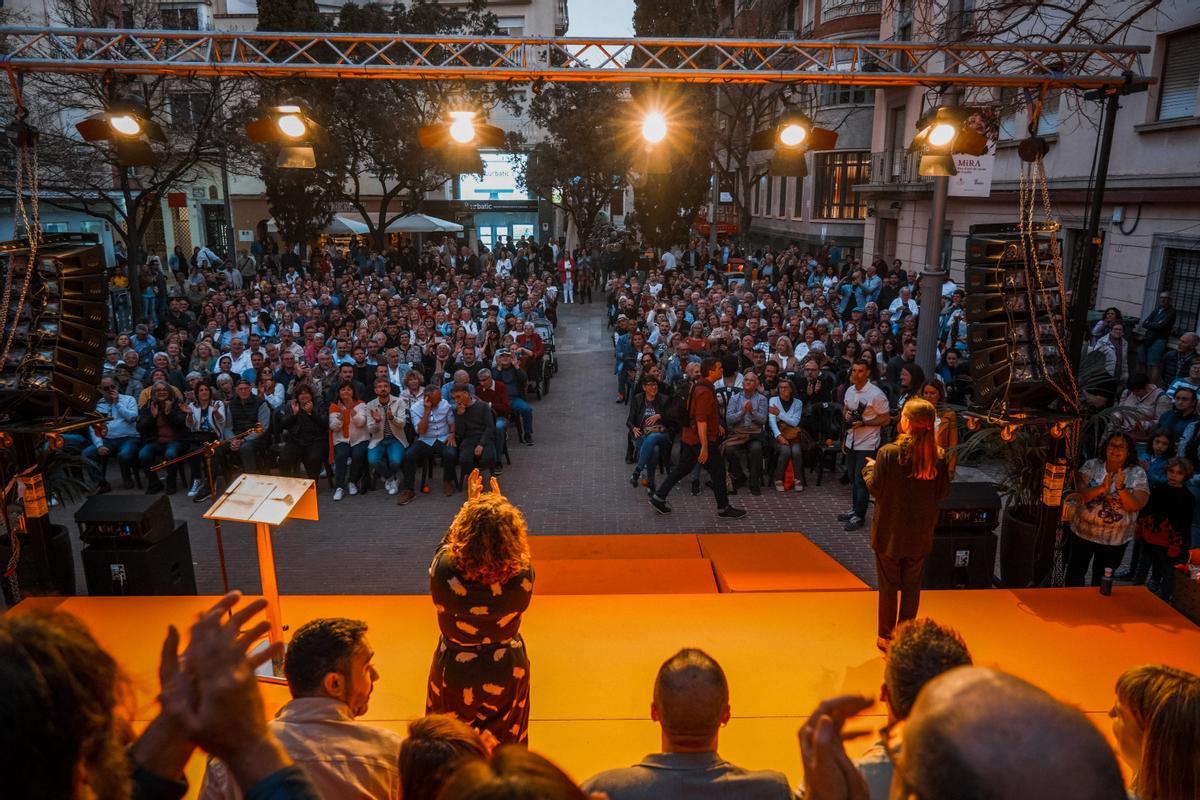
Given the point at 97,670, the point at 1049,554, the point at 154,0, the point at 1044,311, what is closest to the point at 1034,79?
the point at 1044,311

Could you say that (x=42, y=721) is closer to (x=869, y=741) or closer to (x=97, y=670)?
(x=97, y=670)

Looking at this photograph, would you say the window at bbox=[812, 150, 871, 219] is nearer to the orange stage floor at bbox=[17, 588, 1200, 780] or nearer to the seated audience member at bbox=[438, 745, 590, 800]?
the orange stage floor at bbox=[17, 588, 1200, 780]

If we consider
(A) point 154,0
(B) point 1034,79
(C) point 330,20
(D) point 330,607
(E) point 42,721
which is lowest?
(D) point 330,607

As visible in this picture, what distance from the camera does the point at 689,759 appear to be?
7.38 feet

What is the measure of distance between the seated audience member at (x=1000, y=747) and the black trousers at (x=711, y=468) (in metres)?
7.05

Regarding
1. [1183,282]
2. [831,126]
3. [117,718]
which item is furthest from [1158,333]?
[831,126]

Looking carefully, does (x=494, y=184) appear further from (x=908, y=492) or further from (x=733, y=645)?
(x=908, y=492)

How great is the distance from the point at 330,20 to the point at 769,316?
2236 centimetres

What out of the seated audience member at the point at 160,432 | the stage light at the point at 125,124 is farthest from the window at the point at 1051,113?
the seated audience member at the point at 160,432

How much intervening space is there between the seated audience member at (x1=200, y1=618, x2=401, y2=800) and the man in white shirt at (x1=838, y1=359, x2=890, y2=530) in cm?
635

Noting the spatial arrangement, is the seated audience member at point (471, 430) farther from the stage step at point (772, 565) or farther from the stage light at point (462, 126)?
the stage step at point (772, 565)

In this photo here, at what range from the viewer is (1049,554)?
20.9 ft

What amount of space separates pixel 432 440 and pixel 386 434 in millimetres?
579

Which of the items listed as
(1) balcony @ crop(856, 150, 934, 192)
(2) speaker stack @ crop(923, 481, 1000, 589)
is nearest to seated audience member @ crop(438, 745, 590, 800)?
(2) speaker stack @ crop(923, 481, 1000, 589)
